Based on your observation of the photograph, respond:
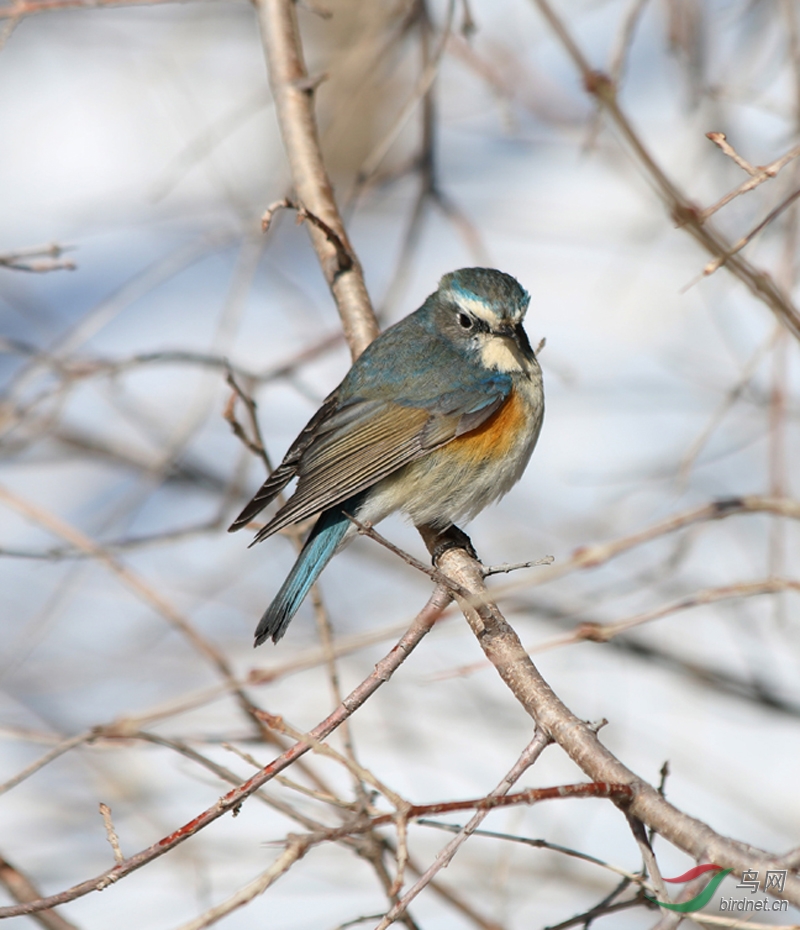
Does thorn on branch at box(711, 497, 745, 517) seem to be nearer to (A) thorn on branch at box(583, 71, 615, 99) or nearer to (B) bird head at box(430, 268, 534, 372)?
(A) thorn on branch at box(583, 71, 615, 99)

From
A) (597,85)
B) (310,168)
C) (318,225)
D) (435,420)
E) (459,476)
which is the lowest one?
(597,85)

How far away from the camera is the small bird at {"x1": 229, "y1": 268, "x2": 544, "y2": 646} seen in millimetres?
3369

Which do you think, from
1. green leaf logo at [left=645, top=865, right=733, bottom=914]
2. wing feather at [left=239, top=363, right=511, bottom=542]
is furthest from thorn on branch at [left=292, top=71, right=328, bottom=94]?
green leaf logo at [left=645, top=865, right=733, bottom=914]

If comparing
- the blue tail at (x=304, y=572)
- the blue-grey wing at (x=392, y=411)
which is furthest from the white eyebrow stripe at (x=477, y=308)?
the blue tail at (x=304, y=572)

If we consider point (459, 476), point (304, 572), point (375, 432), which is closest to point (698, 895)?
point (304, 572)

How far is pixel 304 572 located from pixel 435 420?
0.71m

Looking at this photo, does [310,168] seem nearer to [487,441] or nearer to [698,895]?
[487,441]

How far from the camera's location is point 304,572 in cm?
308

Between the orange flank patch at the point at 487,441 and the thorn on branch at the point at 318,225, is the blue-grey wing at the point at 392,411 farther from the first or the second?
the thorn on branch at the point at 318,225

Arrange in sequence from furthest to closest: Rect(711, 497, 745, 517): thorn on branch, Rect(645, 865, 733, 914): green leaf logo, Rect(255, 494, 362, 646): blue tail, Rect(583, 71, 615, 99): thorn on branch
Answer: Rect(255, 494, 362, 646): blue tail
Rect(711, 497, 745, 517): thorn on branch
Rect(583, 71, 615, 99): thorn on branch
Rect(645, 865, 733, 914): green leaf logo

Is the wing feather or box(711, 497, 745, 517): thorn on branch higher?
the wing feather

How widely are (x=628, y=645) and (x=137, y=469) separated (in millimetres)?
2473

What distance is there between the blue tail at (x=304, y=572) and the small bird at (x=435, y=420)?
74 millimetres

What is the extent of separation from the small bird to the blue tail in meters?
0.07
